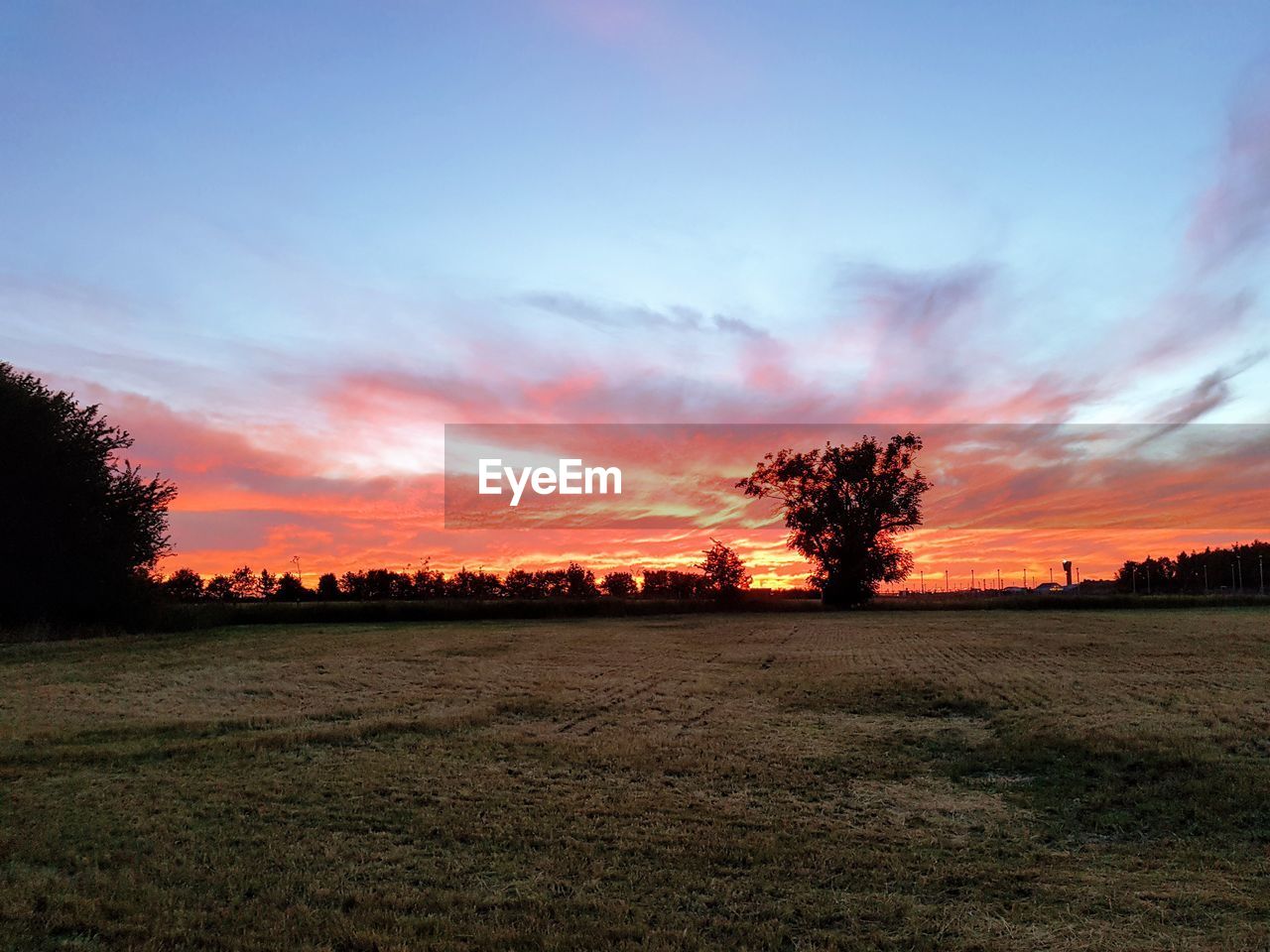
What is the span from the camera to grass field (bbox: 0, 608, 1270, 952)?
7250 mm

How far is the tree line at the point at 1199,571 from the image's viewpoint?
16288 centimetres

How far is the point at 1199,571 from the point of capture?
176875 mm

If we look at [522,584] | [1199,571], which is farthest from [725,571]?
[1199,571]

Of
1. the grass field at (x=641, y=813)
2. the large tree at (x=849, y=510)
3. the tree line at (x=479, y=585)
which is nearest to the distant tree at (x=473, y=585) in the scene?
the tree line at (x=479, y=585)

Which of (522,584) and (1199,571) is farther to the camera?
(1199,571)

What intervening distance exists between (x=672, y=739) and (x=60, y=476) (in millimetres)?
38449

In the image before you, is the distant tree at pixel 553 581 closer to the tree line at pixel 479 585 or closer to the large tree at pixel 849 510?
the tree line at pixel 479 585

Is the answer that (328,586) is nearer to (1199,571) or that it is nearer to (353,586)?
(353,586)

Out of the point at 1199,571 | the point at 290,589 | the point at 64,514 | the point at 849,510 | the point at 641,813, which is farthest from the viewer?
the point at 1199,571

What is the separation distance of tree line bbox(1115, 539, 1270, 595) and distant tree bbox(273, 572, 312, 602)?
142 meters

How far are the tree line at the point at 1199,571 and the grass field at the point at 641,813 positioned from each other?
6511 inches

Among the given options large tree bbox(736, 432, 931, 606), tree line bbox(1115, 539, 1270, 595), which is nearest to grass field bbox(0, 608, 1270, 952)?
large tree bbox(736, 432, 931, 606)

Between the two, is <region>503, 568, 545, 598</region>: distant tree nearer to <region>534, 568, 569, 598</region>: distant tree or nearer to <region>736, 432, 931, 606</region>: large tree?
<region>534, 568, 569, 598</region>: distant tree

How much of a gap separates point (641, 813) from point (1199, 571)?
20278 centimetres
